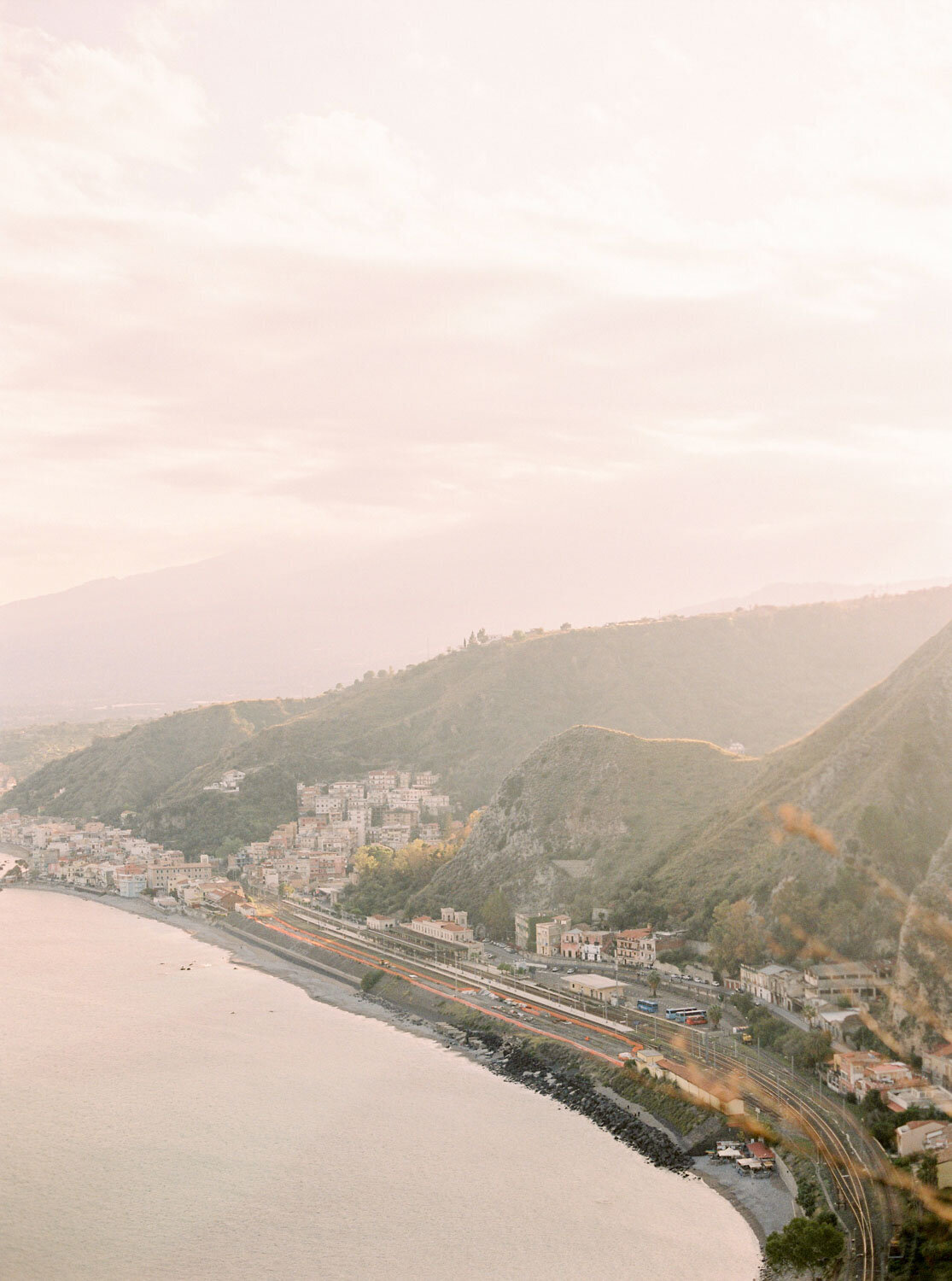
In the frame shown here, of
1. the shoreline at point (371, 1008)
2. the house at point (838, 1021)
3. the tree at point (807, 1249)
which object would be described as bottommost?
the shoreline at point (371, 1008)

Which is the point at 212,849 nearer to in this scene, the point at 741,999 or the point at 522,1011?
the point at 522,1011

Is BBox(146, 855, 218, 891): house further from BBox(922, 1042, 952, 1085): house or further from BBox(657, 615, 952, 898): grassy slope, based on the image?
BBox(922, 1042, 952, 1085): house

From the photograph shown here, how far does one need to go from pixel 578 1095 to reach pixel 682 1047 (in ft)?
12.7

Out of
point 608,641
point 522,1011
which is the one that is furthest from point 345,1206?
point 608,641

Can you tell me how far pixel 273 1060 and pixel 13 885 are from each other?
169ft

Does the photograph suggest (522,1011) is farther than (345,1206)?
Yes

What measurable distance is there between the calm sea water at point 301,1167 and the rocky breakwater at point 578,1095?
1.62 ft

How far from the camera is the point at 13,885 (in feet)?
289

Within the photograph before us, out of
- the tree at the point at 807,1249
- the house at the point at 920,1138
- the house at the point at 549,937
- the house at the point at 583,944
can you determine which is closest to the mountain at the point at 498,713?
the house at the point at 549,937

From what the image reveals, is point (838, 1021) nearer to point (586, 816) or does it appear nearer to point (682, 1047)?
point (682, 1047)

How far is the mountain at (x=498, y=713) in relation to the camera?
10081 centimetres

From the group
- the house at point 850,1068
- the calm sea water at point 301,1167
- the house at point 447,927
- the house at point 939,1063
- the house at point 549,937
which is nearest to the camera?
the calm sea water at point 301,1167

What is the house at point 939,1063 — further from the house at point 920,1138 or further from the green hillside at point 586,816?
the green hillside at point 586,816

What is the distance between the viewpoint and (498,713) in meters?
106
